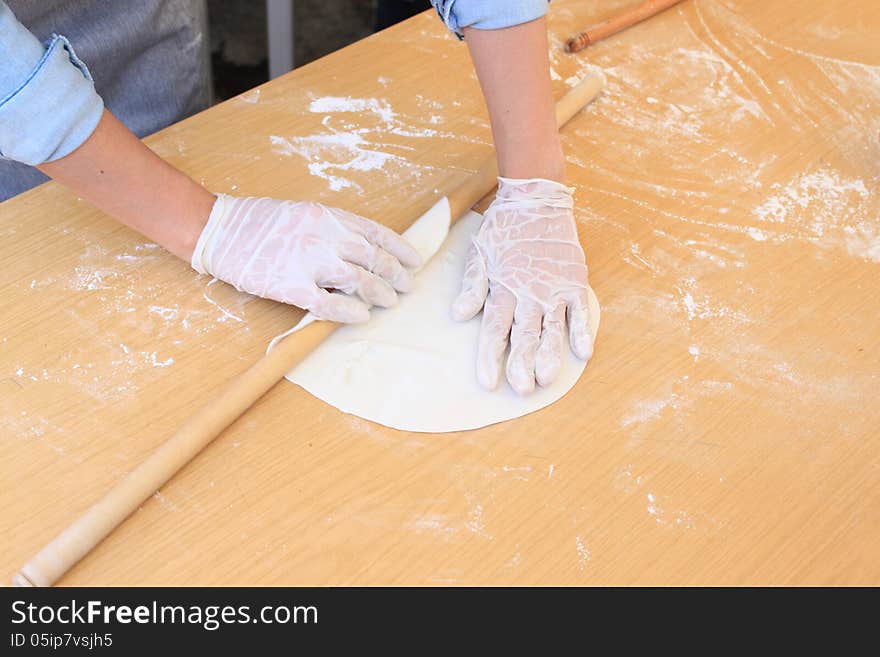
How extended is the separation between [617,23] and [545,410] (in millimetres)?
949

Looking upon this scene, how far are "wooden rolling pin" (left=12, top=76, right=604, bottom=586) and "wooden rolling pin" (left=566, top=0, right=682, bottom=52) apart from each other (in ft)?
2.76

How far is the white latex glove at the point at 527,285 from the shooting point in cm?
110

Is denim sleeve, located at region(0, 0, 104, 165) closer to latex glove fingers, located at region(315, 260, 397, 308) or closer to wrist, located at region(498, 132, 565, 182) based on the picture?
latex glove fingers, located at region(315, 260, 397, 308)

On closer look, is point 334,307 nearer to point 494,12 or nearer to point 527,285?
point 527,285

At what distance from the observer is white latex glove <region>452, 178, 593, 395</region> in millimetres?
1101

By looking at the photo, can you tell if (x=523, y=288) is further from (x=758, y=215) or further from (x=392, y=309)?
(x=758, y=215)

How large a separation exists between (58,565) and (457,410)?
50cm

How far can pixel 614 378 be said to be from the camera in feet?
3.57

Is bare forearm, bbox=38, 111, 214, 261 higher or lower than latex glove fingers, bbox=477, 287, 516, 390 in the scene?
higher

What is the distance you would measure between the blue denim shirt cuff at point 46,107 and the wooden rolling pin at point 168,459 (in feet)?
1.23

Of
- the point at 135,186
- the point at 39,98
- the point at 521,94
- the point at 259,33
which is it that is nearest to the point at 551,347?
the point at 521,94

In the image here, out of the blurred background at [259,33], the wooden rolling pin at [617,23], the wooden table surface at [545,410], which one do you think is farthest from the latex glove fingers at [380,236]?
the blurred background at [259,33]

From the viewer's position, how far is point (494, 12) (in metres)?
1.21

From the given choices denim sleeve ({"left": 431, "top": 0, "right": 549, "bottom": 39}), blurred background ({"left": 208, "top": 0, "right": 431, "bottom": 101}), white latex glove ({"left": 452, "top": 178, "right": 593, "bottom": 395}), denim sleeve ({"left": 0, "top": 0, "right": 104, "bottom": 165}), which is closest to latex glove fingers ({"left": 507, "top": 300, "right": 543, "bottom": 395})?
white latex glove ({"left": 452, "top": 178, "right": 593, "bottom": 395})
